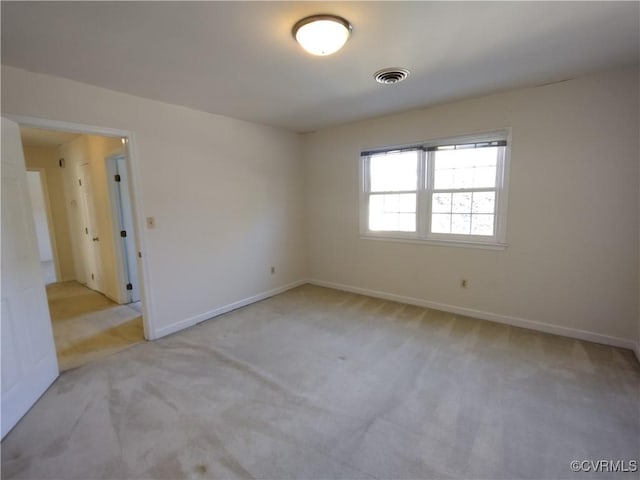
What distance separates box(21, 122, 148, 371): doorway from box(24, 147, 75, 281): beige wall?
0.01 m

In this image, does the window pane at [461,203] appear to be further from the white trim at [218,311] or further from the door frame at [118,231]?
the door frame at [118,231]

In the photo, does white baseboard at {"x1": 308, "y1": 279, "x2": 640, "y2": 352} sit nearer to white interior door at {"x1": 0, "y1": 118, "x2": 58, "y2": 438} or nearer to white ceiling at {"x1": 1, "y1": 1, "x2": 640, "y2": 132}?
white ceiling at {"x1": 1, "y1": 1, "x2": 640, "y2": 132}

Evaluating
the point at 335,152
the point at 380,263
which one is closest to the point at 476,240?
the point at 380,263

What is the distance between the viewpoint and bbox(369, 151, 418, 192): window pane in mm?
3854

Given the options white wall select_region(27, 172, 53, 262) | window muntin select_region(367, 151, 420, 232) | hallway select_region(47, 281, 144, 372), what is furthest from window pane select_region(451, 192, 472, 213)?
white wall select_region(27, 172, 53, 262)

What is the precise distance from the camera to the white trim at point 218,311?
3235mm

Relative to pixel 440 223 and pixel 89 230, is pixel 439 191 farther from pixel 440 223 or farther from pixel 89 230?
pixel 89 230

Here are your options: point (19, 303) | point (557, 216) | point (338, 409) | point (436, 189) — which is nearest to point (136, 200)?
point (19, 303)

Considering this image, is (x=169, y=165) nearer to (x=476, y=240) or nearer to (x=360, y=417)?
(x=360, y=417)

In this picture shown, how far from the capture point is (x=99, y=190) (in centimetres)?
417

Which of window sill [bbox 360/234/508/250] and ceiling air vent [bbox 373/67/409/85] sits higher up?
ceiling air vent [bbox 373/67/409/85]

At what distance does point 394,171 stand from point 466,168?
0.92 metres

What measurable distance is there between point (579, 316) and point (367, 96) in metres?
3.14

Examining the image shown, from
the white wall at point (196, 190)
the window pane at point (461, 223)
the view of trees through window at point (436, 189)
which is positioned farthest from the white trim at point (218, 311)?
the window pane at point (461, 223)
